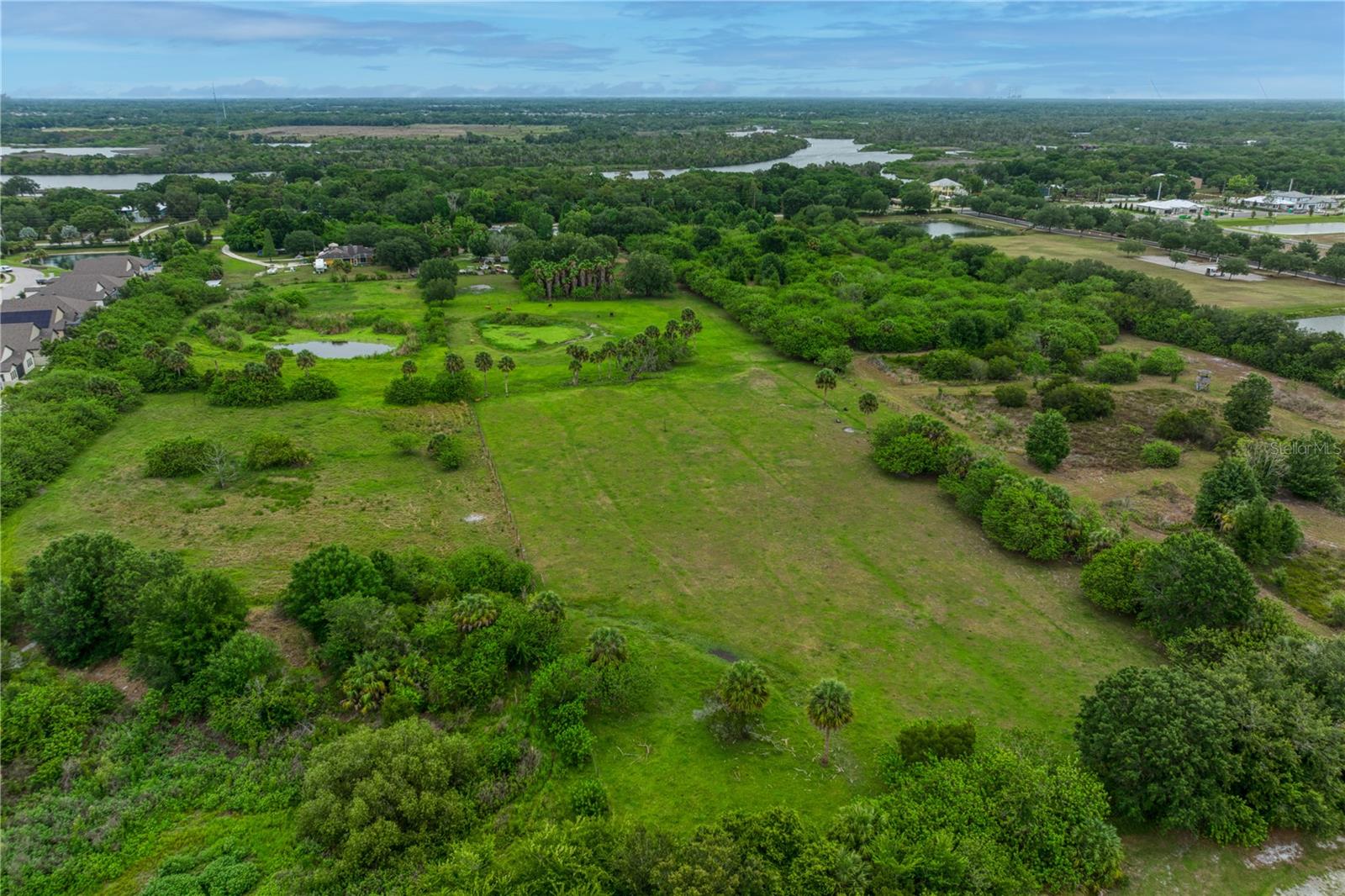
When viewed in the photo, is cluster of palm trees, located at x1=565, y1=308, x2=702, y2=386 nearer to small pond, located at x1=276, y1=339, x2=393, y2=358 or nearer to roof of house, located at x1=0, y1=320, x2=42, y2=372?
small pond, located at x1=276, y1=339, x2=393, y2=358

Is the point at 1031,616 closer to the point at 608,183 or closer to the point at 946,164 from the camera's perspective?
the point at 608,183

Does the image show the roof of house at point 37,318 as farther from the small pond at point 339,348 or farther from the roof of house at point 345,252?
the roof of house at point 345,252

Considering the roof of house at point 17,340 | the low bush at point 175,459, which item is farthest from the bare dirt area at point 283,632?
the roof of house at point 17,340

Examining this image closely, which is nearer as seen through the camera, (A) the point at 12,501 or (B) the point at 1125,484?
(A) the point at 12,501

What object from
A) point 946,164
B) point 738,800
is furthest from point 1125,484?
point 946,164

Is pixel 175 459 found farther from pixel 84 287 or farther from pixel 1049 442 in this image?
pixel 1049 442

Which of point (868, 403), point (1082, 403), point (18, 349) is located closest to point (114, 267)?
point (18, 349)
